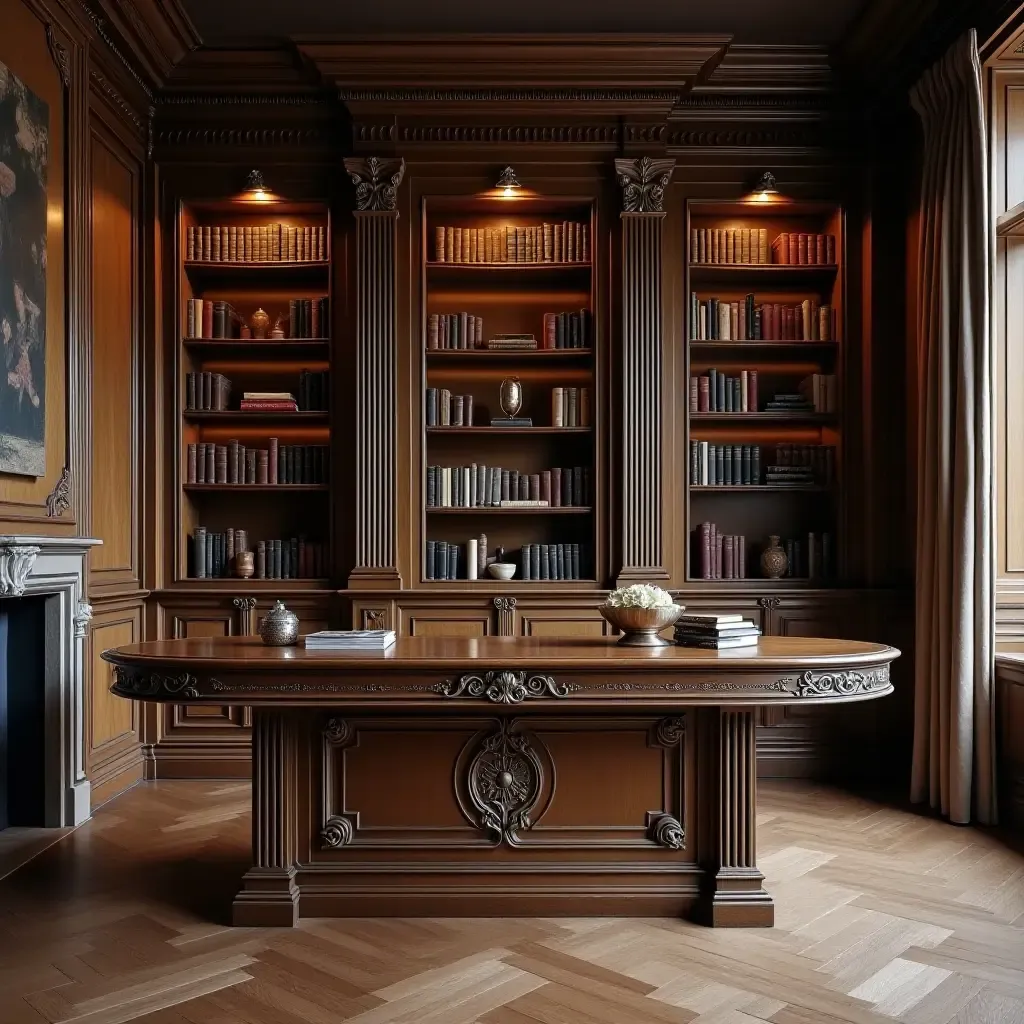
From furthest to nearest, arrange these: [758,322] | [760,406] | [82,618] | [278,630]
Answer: [760,406], [758,322], [82,618], [278,630]

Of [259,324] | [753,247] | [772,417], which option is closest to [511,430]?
[772,417]

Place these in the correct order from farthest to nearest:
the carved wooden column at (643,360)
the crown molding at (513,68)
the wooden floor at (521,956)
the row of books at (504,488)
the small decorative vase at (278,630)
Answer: the row of books at (504,488) → the carved wooden column at (643,360) → the crown molding at (513,68) → the small decorative vase at (278,630) → the wooden floor at (521,956)

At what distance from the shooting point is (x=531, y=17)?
4535 mm

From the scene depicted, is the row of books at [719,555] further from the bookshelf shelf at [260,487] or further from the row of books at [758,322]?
the bookshelf shelf at [260,487]

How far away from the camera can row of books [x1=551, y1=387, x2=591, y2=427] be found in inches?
194

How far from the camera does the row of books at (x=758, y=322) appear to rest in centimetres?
494

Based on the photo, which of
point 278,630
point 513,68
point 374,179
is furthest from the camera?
point 374,179

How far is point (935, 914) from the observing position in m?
2.98

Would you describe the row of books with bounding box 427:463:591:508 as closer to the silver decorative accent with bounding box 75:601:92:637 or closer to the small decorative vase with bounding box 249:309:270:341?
the small decorative vase with bounding box 249:309:270:341

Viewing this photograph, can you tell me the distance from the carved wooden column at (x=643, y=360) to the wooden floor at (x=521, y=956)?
177 centimetres

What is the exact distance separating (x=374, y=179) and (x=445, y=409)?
4.14 ft

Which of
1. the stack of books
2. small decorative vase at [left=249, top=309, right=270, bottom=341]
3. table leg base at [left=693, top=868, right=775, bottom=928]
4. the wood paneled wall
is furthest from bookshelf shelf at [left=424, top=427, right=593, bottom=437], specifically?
table leg base at [left=693, top=868, right=775, bottom=928]

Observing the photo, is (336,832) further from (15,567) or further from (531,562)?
(531,562)

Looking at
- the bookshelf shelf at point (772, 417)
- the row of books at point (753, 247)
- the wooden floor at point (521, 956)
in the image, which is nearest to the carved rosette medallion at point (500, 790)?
the wooden floor at point (521, 956)
